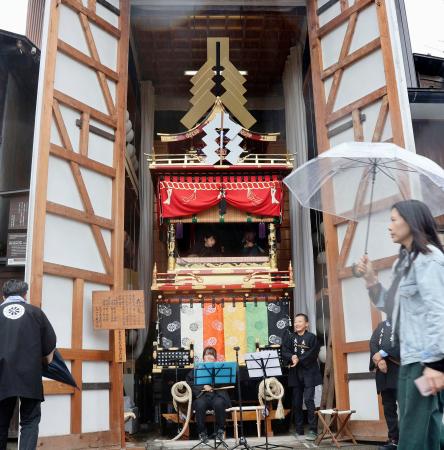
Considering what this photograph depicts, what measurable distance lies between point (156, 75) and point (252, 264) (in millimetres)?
5561

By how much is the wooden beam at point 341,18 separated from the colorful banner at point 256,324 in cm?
489

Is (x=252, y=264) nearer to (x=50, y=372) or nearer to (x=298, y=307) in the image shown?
(x=298, y=307)

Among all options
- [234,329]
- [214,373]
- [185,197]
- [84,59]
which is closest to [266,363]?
[214,373]

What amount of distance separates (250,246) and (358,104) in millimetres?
4517

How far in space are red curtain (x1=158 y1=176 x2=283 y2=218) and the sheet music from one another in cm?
441

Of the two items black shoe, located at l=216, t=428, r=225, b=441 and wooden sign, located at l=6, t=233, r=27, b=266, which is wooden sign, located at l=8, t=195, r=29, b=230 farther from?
black shoe, located at l=216, t=428, r=225, b=441

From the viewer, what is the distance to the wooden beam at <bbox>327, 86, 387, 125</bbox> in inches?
290

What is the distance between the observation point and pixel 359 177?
17.4 ft

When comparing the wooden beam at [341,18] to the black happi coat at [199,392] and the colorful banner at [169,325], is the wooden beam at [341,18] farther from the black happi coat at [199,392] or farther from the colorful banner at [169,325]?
the black happi coat at [199,392]

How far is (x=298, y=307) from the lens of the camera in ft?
35.2

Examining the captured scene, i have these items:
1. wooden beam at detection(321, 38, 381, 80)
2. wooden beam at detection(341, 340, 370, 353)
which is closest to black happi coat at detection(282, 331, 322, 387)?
wooden beam at detection(341, 340, 370, 353)

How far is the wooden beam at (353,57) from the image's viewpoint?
25.0 ft

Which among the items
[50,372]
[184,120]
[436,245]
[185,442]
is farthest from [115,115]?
[436,245]

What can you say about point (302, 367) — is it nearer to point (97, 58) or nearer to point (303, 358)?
point (303, 358)
